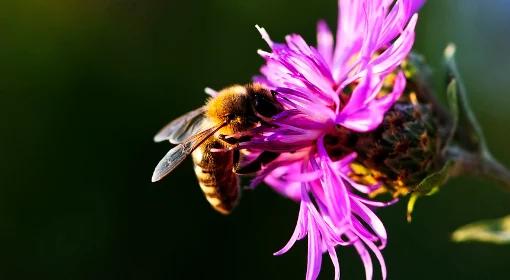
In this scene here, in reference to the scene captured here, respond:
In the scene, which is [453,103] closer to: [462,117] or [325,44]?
[462,117]

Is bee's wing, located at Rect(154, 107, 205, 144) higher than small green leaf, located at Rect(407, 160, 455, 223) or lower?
higher

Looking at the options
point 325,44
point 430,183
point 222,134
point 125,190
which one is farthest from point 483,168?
point 125,190

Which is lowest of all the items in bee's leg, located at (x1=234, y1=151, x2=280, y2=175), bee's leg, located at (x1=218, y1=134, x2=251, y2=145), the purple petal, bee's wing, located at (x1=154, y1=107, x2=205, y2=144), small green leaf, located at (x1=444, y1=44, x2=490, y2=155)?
small green leaf, located at (x1=444, y1=44, x2=490, y2=155)

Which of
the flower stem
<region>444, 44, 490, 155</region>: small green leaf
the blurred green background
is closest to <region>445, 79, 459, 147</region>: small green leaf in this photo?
<region>444, 44, 490, 155</region>: small green leaf

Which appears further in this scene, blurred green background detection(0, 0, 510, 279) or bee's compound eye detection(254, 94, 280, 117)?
blurred green background detection(0, 0, 510, 279)

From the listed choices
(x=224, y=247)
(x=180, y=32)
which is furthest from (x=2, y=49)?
(x=224, y=247)

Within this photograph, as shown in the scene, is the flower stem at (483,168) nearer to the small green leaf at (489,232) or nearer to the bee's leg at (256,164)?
the small green leaf at (489,232)

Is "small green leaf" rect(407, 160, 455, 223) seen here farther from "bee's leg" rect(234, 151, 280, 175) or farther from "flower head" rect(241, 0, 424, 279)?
"bee's leg" rect(234, 151, 280, 175)

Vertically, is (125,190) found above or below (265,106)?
above
